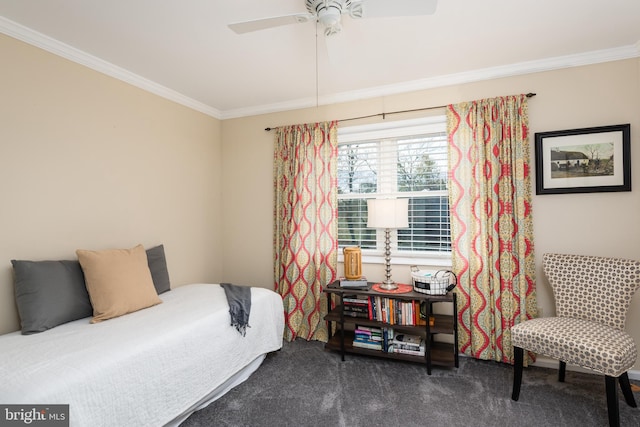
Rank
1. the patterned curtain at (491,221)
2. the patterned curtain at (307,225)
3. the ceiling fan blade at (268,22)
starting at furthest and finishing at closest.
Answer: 1. the patterned curtain at (307,225)
2. the patterned curtain at (491,221)
3. the ceiling fan blade at (268,22)

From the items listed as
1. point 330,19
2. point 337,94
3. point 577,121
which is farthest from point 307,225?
point 577,121

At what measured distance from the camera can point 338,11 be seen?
170 cm

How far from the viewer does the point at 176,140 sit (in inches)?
131

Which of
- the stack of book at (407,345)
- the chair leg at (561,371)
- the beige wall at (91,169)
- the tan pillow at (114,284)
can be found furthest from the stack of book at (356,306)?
the beige wall at (91,169)

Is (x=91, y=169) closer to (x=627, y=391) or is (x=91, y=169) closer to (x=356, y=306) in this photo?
(x=356, y=306)

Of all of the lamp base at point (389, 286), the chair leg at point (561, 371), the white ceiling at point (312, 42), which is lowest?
the chair leg at point (561, 371)

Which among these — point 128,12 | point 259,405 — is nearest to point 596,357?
point 259,405

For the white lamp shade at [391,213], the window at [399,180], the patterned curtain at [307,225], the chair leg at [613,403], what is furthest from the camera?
the patterned curtain at [307,225]

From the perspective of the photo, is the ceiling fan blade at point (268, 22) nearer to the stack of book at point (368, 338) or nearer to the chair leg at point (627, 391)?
the stack of book at point (368, 338)

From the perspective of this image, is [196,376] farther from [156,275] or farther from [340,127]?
[340,127]

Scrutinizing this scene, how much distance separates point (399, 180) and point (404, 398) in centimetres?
193

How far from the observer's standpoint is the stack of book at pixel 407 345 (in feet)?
8.95

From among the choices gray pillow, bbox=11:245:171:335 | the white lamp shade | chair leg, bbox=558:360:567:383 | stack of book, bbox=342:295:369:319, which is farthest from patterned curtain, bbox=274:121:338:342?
chair leg, bbox=558:360:567:383

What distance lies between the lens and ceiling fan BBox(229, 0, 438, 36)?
1504mm
